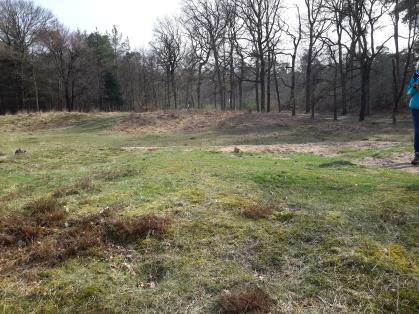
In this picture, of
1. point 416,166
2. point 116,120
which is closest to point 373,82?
point 116,120

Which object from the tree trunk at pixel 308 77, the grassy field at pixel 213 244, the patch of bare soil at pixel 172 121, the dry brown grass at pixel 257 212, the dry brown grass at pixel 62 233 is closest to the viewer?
the grassy field at pixel 213 244

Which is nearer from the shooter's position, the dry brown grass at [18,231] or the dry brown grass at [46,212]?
the dry brown grass at [18,231]

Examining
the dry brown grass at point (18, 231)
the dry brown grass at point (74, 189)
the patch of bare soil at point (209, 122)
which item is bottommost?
the dry brown grass at point (18, 231)

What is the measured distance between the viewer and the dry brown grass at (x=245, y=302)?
3.14 meters

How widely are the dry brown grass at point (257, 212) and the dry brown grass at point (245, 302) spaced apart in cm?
164

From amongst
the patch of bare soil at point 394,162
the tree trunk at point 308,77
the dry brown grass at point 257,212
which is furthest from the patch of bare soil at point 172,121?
the dry brown grass at point 257,212

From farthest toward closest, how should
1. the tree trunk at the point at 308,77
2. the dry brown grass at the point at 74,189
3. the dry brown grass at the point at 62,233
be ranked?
the tree trunk at the point at 308,77, the dry brown grass at the point at 74,189, the dry brown grass at the point at 62,233

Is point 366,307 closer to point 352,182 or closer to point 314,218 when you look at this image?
point 314,218

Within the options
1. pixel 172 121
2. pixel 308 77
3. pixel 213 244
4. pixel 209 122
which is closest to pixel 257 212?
pixel 213 244

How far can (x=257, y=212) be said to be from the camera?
499 cm

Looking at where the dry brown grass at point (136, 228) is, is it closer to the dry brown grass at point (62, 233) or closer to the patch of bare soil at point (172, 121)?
the dry brown grass at point (62, 233)

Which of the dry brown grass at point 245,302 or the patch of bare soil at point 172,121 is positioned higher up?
the patch of bare soil at point 172,121

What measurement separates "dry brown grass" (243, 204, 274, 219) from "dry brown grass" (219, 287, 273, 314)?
164cm

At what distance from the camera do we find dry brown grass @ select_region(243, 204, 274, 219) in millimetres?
4934
